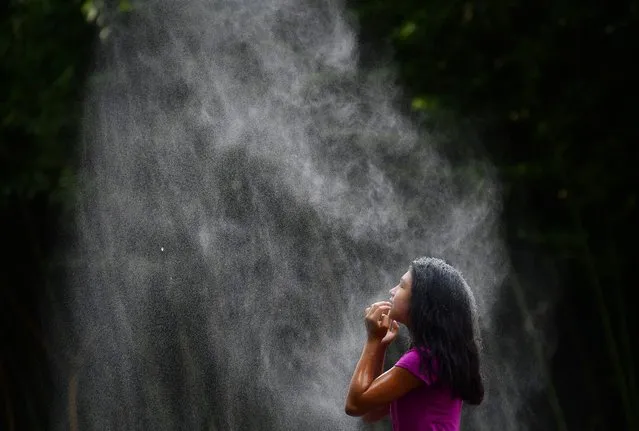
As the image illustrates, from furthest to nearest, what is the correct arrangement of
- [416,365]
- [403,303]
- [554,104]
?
[554,104] < [403,303] < [416,365]

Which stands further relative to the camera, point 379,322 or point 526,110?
point 526,110

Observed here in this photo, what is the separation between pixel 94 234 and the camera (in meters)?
7.71

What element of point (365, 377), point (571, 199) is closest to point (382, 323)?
point (365, 377)

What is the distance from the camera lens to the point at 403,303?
326 cm

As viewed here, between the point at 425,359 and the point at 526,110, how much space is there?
19.1 feet

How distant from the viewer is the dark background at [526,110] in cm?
845

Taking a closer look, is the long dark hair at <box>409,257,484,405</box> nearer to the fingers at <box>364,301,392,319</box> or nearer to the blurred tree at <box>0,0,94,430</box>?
the fingers at <box>364,301,392,319</box>

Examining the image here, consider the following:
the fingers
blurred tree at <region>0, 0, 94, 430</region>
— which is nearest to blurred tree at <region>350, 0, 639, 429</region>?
blurred tree at <region>0, 0, 94, 430</region>

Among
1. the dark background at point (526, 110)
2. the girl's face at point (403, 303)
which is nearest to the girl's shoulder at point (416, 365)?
the girl's face at point (403, 303)

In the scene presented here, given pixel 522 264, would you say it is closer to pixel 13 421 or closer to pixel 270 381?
pixel 270 381

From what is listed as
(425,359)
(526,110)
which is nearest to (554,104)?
(526,110)

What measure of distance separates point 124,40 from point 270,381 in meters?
3.11

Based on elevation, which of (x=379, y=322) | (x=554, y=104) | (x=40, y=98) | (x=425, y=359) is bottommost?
(x=425, y=359)

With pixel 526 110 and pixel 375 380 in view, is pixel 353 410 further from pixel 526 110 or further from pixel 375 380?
pixel 526 110
